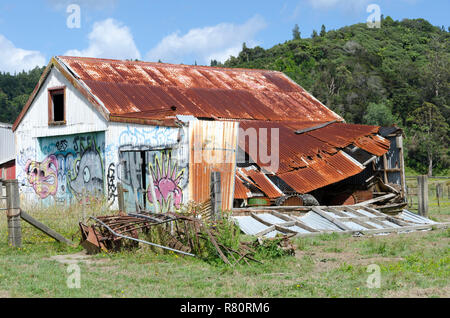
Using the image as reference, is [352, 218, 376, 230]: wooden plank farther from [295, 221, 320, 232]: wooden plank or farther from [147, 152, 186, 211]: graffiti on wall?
[147, 152, 186, 211]: graffiti on wall

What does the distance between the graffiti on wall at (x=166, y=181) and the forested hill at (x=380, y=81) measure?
4570cm

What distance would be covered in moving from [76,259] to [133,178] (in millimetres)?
7781

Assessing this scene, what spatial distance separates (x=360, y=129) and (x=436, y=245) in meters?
9.82

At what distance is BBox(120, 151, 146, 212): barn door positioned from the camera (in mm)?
17906

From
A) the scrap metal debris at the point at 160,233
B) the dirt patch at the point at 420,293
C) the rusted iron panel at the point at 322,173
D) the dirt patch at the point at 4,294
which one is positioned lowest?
the dirt patch at the point at 420,293

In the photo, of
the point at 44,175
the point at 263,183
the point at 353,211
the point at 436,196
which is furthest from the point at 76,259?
the point at 436,196

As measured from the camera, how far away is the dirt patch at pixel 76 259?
34.5ft

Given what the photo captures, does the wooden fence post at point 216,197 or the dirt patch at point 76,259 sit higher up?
the wooden fence post at point 216,197

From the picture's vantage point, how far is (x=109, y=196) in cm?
1959

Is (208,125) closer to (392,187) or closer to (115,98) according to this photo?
(115,98)

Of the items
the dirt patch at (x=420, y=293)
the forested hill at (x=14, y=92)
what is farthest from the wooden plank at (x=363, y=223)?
the forested hill at (x=14, y=92)

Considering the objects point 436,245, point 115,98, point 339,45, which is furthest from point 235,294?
point 339,45

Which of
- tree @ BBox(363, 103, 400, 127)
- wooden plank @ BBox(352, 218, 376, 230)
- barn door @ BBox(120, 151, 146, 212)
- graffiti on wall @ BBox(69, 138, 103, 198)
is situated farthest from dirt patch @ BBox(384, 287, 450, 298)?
tree @ BBox(363, 103, 400, 127)

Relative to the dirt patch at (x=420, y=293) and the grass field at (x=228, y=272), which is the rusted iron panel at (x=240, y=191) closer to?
the grass field at (x=228, y=272)
